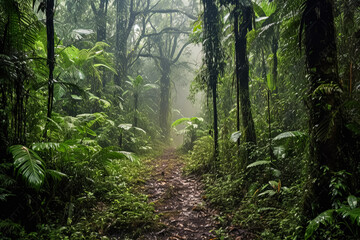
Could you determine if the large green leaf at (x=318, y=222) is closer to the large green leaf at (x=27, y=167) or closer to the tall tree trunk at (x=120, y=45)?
the large green leaf at (x=27, y=167)

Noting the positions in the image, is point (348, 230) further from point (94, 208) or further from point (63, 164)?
point (63, 164)

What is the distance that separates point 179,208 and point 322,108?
2981 millimetres

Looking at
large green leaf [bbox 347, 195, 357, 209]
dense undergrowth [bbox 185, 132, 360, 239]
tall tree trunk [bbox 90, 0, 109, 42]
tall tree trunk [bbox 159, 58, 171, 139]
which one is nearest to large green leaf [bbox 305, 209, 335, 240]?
dense undergrowth [bbox 185, 132, 360, 239]

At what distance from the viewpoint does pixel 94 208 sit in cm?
369

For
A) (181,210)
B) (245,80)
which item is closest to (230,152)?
(245,80)

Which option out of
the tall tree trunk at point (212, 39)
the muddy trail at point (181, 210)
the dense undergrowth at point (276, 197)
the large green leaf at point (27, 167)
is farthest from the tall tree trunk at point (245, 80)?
the large green leaf at point (27, 167)

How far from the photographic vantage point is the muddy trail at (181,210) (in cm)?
322

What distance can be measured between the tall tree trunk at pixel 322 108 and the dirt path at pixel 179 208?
5.16ft

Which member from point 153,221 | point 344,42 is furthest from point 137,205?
point 344,42

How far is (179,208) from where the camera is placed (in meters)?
4.18

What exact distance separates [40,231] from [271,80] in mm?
6690

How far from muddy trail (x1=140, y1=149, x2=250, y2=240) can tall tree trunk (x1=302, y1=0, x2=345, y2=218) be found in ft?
3.92

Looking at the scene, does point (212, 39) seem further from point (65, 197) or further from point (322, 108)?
point (65, 197)

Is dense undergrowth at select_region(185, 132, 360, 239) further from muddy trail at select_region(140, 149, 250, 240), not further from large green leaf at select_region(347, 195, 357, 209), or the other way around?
muddy trail at select_region(140, 149, 250, 240)
